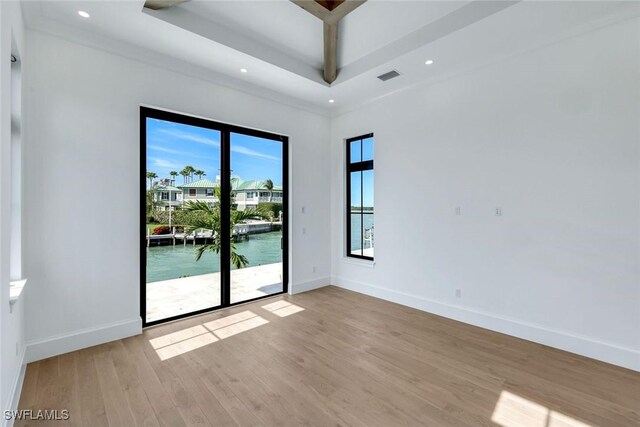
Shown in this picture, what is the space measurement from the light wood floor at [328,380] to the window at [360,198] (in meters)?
1.82

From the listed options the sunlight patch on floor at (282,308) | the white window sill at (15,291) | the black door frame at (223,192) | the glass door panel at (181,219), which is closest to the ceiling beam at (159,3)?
the black door frame at (223,192)

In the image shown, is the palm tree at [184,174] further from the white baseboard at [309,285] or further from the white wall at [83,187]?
the white baseboard at [309,285]

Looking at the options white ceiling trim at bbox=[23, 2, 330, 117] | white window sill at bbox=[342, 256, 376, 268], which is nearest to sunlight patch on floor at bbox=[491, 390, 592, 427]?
white window sill at bbox=[342, 256, 376, 268]

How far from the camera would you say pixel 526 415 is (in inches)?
79.7

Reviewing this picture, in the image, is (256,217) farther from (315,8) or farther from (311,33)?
(315,8)

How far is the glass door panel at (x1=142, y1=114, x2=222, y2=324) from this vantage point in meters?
3.49

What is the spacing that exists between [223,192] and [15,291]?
2298 mm

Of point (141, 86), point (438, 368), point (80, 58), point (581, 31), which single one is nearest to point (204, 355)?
point (438, 368)

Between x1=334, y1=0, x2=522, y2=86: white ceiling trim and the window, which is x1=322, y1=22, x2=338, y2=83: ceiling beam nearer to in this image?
x1=334, y1=0, x2=522, y2=86: white ceiling trim

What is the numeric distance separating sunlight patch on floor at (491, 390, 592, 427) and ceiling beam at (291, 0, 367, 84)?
3.68 metres

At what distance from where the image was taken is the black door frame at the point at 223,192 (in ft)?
11.0

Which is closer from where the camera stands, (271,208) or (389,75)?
(389,75)

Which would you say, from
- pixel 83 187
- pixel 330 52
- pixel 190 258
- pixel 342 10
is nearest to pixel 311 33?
pixel 330 52

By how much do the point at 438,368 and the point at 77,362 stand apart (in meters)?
3.31
